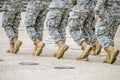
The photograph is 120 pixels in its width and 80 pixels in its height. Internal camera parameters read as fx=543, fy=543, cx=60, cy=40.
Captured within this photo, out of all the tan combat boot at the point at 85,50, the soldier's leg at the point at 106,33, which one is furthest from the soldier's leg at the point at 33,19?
the soldier's leg at the point at 106,33

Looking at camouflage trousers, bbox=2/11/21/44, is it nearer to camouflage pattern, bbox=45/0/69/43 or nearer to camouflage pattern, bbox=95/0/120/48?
camouflage pattern, bbox=45/0/69/43

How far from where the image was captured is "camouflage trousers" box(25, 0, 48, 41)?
10.6 m

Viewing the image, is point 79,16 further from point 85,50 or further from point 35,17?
point 35,17

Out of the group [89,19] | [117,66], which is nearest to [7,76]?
[117,66]

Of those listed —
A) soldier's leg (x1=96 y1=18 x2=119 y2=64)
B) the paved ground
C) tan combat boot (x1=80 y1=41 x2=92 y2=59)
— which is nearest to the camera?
the paved ground

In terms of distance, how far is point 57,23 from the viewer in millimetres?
10102

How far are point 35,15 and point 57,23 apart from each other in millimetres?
694

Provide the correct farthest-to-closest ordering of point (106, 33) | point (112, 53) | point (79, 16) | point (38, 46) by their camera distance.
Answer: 1. point (38, 46)
2. point (79, 16)
3. point (106, 33)
4. point (112, 53)

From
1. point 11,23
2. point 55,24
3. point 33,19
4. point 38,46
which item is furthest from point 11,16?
point 55,24

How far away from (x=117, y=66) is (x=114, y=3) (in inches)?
44.7

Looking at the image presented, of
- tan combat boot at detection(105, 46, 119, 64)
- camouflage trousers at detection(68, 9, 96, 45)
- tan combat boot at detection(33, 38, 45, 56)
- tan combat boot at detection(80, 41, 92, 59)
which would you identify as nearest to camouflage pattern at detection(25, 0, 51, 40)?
tan combat boot at detection(33, 38, 45, 56)

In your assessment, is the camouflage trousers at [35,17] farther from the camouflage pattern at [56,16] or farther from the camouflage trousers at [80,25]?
the camouflage trousers at [80,25]

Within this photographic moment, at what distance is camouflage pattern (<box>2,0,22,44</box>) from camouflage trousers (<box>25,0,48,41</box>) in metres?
0.50

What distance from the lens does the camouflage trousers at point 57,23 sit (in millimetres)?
10023
